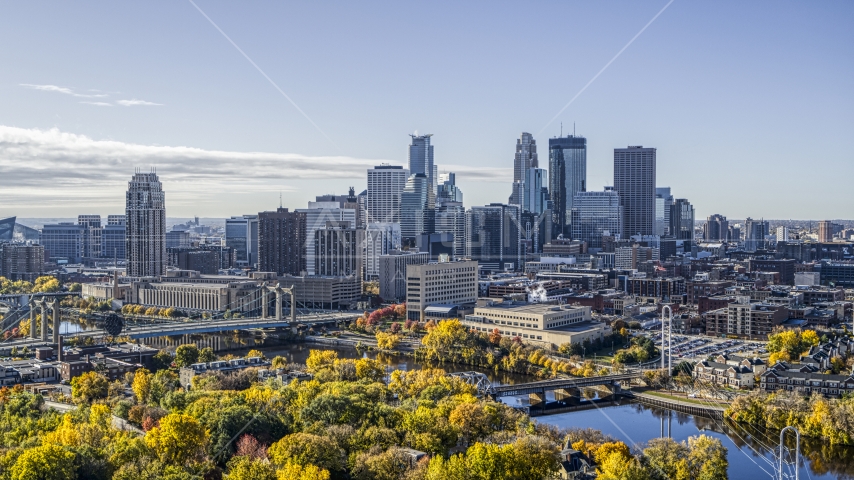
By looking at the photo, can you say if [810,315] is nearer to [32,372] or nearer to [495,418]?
[495,418]

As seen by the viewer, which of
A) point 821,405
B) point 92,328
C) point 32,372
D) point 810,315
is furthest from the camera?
point 92,328

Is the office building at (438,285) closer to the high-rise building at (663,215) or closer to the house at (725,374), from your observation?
the house at (725,374)

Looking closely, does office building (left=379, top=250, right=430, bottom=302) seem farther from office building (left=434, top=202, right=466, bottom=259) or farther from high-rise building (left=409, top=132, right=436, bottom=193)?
high-rise building (left=409, top=132, right=436, bottom=193)

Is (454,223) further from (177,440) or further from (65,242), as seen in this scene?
(177,440)

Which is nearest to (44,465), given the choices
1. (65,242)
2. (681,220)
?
(65,242)

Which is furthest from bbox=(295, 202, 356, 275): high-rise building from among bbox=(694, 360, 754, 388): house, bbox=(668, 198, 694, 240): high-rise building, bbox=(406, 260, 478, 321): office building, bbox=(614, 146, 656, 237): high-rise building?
bbox=(668, 198, 694, 240): high-rise building

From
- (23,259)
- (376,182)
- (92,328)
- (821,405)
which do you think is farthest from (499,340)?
(376,182)
